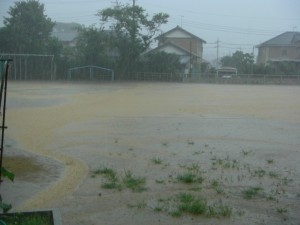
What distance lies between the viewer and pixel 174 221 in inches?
143

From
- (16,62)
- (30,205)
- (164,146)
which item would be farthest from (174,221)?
(16,62)

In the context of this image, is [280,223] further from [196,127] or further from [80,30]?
[80,30]

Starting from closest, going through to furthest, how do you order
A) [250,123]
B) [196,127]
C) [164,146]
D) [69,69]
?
[164,146]
[196,127]
[250,123]
[69,69]

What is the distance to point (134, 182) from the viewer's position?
488cm

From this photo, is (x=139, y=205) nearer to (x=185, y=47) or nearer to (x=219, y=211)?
(x=219, y=211)

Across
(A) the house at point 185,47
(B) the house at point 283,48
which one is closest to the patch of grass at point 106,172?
(A) the house at point 185,47

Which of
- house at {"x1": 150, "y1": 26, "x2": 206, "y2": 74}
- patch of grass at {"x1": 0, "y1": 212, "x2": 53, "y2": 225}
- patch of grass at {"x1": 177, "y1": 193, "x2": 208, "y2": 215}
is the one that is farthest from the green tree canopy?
→ patch of grass at {"x1": 0, "y1": 212, "x2": 53, "y2": 225}

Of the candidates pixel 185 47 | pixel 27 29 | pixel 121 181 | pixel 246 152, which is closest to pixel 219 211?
Answer: pixel 121 181

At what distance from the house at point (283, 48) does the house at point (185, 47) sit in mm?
6493

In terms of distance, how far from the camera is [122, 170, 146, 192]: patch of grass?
4645 mm

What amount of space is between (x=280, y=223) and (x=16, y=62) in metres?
30.4

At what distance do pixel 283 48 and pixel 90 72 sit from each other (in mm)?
17373

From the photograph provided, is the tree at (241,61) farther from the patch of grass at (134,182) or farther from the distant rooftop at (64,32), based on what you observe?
the patch of grass at (134,182)

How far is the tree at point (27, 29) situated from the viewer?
3216 centimetres
